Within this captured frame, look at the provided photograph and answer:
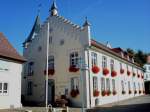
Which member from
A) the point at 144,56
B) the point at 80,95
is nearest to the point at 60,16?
the point at 80,95

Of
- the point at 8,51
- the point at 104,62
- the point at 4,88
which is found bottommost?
the point at 4,88

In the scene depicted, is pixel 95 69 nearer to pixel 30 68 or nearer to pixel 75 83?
pixel 75 83

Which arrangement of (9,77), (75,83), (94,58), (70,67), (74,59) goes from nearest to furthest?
1. (9,77)
2. (75,83)
3. (70,67)
4. (74,59)
5. (94,58)

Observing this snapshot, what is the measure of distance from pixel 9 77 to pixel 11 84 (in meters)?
0.79

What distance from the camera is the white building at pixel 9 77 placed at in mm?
20275

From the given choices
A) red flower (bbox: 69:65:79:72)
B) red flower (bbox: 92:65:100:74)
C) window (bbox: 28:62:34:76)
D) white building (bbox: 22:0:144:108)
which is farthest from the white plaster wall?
red flower (bbox: 92:65:100:74)

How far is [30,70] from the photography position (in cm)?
3008

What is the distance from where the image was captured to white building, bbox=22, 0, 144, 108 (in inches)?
964

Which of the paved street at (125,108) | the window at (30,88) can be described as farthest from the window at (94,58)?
the window at (30,88)

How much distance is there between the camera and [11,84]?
21.2 meters

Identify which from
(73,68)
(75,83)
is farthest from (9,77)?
(75,83)

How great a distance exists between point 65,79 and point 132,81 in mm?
19283

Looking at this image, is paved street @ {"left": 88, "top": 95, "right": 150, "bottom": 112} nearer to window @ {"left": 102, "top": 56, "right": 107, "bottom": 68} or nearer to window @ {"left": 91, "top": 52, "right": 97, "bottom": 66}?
window @ {"left": 91, "top": 52, "right": 97, "bottom": 66}

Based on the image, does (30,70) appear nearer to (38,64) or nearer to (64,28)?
(38,64)
